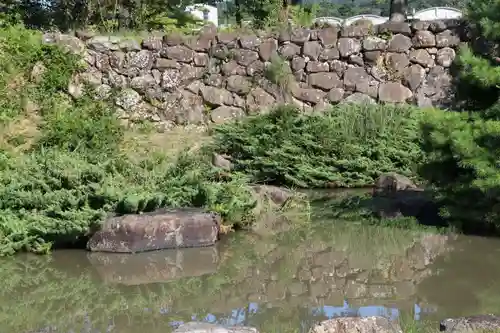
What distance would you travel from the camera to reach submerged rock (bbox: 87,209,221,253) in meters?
7.43

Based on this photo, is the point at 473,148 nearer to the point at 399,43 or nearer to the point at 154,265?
the point at 154,265

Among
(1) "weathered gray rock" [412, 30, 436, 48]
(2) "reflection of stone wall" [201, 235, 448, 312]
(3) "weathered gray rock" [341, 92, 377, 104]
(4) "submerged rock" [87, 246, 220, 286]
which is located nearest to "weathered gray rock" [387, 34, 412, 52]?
(1) "weathered gray rock" [412, 30, 436, 48]

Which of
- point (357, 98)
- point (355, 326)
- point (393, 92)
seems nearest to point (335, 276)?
point (355, 326)

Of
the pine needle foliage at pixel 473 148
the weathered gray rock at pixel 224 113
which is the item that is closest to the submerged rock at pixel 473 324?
the pine needle foliage at pixel 473 148

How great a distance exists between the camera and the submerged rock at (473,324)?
15.1 feet

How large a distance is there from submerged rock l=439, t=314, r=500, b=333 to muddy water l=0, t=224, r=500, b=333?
0.66 meters

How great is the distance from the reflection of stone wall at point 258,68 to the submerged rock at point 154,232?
594 cm

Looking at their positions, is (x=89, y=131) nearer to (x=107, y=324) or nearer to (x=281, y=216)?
(x=281, y=216)

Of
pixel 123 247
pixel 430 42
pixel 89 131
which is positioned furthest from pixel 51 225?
pixel 430 42

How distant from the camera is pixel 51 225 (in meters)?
7.40

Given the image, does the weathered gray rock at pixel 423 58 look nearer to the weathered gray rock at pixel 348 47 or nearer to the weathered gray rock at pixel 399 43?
the weathered gray rock at pixel 399 43

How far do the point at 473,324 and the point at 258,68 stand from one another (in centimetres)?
951

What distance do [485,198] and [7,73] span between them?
28.3 ft

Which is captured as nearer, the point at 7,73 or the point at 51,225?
the point at 51,225
